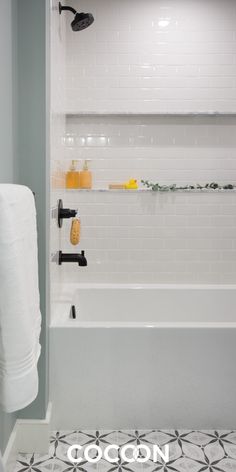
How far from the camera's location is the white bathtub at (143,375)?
A: 6.18ft

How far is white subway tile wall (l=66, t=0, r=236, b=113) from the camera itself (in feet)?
9.27

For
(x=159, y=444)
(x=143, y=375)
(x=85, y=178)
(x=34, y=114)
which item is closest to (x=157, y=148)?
(x=85, y=178)

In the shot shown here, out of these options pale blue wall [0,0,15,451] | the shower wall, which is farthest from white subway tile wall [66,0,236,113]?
pale blue wall [0,0,15,451]

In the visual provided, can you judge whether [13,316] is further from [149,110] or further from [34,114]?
[149,110]

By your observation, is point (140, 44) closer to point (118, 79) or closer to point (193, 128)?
point (118, 79)

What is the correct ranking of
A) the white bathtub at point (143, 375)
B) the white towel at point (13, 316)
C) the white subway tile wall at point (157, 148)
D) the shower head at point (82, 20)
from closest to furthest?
the white towel at point (13, 316) → the white bathtub at point (143, 375) → the shower head at point (82, 20) → the white subway tile wall at point (157, 148)

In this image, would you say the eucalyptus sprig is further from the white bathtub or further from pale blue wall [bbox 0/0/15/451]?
pale blue wall [bbox 0/0/15/451]

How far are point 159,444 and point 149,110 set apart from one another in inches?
88.8

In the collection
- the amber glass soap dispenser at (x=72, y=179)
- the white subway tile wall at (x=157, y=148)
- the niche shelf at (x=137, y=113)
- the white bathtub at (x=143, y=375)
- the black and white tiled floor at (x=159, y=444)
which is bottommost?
the black and white tiled floor at (x=159, y=444)

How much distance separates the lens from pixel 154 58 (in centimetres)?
284

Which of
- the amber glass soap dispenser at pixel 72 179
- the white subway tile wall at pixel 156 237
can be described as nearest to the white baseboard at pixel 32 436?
the white subway tile wall at pixel 156 237

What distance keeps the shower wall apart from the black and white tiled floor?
3.81 ft

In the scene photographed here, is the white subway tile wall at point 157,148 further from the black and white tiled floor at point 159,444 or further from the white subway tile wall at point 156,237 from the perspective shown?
the black and white tiled floor at point 159,444

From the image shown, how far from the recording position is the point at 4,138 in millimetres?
1501
